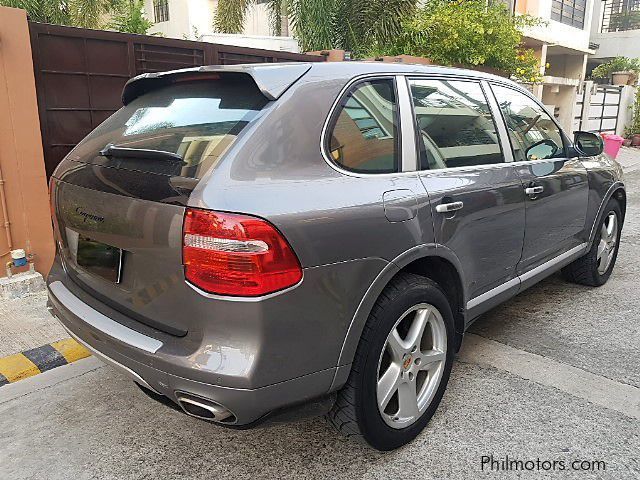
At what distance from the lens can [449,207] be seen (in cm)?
257

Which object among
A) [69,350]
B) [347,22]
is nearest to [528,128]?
[69,350]

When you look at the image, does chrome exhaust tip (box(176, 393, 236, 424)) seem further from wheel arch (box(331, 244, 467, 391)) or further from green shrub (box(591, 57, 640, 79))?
green shrub (box(591, 57, 640, 79))

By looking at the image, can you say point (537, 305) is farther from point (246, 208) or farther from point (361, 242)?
point (246, 208)

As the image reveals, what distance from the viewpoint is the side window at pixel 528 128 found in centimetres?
331

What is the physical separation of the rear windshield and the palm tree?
9339 mm

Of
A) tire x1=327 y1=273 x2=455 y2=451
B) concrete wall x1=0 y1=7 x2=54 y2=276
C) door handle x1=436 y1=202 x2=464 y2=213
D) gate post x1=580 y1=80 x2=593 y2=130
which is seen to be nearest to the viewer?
tire x1=327 y1=273 x2=455 y2=451

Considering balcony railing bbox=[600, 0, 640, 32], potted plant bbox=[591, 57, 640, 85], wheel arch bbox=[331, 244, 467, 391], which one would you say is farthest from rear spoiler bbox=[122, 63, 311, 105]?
balcony railing bbox=[600, 0, 640, 32]

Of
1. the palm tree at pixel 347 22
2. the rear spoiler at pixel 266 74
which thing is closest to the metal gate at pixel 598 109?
the palm tree at pixel 347 22

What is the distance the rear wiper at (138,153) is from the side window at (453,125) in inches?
45.7

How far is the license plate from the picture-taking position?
7.20ft

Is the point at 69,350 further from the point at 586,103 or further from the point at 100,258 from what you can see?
the point at 586,103

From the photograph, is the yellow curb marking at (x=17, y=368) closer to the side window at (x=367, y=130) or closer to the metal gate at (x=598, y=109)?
the side window at (x=367, y=130)

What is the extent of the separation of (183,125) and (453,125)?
140 centimetres

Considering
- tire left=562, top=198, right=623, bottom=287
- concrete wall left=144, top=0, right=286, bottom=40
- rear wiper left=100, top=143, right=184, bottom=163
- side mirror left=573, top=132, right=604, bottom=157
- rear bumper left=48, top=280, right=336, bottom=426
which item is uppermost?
concrete wall left=144, top=0, right=286, bottom=40
